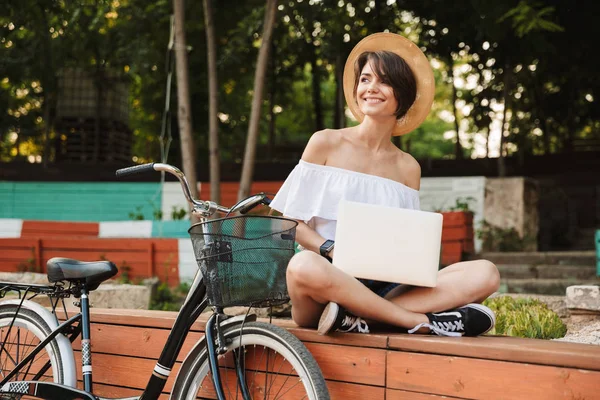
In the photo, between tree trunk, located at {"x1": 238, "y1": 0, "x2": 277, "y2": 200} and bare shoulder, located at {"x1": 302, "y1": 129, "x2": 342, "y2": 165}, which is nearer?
bare shoulder, located at {"x1": 302, "y1": 129, "x2": 342, "y2": 165}

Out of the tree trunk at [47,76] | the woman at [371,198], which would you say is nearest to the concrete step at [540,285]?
the woman at [371,198]

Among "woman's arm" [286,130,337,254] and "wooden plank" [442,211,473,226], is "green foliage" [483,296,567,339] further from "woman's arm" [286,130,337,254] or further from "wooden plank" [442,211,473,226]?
"wooden plank" [442,211,473,226]

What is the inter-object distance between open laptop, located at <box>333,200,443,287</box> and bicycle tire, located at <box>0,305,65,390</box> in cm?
144

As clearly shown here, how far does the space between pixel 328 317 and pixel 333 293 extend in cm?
11

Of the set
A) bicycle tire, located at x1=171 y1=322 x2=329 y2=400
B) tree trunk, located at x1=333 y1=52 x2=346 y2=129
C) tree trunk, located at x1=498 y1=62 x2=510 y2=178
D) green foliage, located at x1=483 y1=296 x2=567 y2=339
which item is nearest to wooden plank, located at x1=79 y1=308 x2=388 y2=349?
bicycle tire, located at x1=171 y1=322 x2=329 y2=400

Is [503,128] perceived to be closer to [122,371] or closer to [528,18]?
[528,18]

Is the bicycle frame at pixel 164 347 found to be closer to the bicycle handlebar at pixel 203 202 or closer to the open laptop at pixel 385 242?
the bicycle handlebar at pixel 203 202

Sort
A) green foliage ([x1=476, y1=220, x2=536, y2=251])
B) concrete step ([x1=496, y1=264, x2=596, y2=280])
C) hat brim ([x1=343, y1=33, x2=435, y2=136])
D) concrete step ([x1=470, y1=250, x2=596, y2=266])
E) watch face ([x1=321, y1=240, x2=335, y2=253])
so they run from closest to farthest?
watch face ([x1=321, y1=240, x2=335, y2=253]) < hat brim ([x1=343, y1=33, x2=435, y2=136]) < concrete step ([x1=496, y1=264, x2=596, y2=280]) < concrete step ([x1=470, y1=250, x2=596, y2=266]) < green foliage ([x1=476, y1=220, x2=536, y2=251])

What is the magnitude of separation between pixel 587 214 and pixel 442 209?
4049 millimetres

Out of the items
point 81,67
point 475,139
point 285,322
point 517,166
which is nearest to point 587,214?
point 517,166

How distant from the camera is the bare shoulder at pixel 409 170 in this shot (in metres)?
3.29

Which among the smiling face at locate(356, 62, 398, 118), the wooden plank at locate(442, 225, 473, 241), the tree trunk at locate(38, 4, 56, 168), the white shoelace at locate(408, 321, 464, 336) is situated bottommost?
the white shoelace at locate(408, 321, 464, 336)

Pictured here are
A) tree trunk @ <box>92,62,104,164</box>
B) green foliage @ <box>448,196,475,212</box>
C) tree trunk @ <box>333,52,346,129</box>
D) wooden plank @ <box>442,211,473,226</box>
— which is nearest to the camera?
wooden plank @ <box>442,211,473,226</box>

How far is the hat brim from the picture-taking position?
319cm
